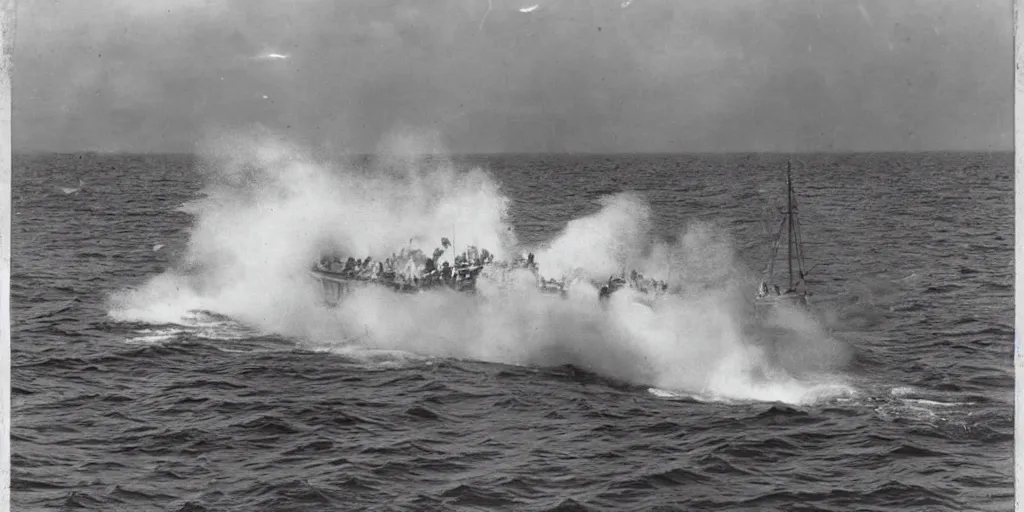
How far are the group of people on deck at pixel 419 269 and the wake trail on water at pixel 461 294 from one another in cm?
80

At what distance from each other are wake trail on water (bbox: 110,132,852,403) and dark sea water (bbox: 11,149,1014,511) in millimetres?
315

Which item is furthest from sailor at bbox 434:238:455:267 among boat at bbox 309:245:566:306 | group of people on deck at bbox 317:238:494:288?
boat at bbox 309:245:566:306

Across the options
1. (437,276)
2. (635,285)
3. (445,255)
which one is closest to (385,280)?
(437,276)

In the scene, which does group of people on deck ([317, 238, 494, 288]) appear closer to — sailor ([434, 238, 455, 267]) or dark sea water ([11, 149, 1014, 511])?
sailor ([434, 238, 455, 267])

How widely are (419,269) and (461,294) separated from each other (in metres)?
2.73

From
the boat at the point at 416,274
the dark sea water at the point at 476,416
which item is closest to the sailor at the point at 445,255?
the boat at the point at 416,274

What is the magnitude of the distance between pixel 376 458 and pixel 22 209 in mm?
80927

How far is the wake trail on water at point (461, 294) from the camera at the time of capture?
34.0 metres

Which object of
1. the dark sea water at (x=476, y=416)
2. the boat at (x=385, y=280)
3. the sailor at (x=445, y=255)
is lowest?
the dark sea water at (x=476, y=416)

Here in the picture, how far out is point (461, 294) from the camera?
132 ft

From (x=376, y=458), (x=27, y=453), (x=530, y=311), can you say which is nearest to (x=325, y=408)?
(x=376, y=458)

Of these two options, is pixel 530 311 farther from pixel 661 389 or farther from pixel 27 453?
pixel 27 453

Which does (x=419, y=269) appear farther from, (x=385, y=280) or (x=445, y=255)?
(x=445, y=255)

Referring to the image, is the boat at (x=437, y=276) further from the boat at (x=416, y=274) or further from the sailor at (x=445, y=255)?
the sailor at (x=445, y=255)
